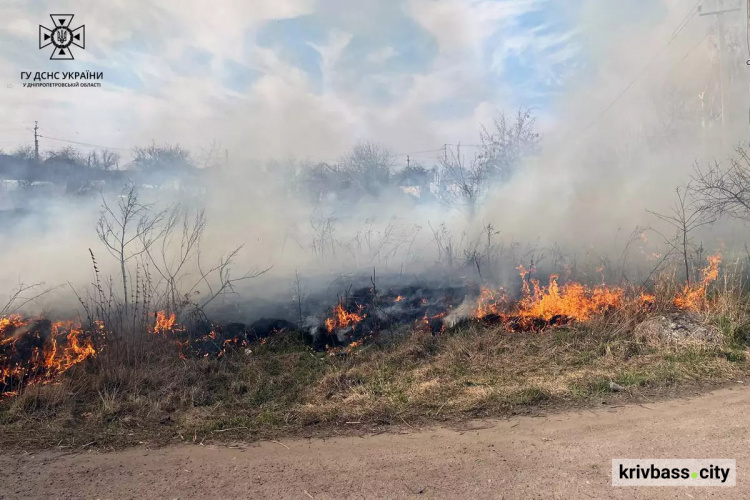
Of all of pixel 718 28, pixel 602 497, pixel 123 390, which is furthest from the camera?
pixel 718 28

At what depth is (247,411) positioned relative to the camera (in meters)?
4.40

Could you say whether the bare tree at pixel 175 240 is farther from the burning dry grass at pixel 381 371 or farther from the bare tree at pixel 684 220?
the bare tree at pixel 684 220

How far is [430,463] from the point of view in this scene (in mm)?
3160

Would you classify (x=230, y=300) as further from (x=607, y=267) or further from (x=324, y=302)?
(x=607, y=267)

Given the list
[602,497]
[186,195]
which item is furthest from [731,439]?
[186,195]

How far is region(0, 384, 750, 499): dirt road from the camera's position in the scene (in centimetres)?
284

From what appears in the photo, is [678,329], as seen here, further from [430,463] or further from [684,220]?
[430,463]

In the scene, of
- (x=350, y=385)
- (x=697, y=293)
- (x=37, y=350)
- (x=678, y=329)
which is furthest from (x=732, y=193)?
(x=37, y=350)

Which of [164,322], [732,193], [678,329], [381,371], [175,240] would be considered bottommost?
[381,371]

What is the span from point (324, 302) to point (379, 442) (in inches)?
181

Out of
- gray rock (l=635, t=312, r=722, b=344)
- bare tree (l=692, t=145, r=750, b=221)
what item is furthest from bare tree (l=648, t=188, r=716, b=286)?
gray rock (l=635, t=312, r=722, b=344)

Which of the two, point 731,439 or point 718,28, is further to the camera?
point 718,28

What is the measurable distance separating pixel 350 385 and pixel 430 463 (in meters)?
1.88

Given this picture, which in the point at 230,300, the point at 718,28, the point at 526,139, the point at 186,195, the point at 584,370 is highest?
the point at 718,28
